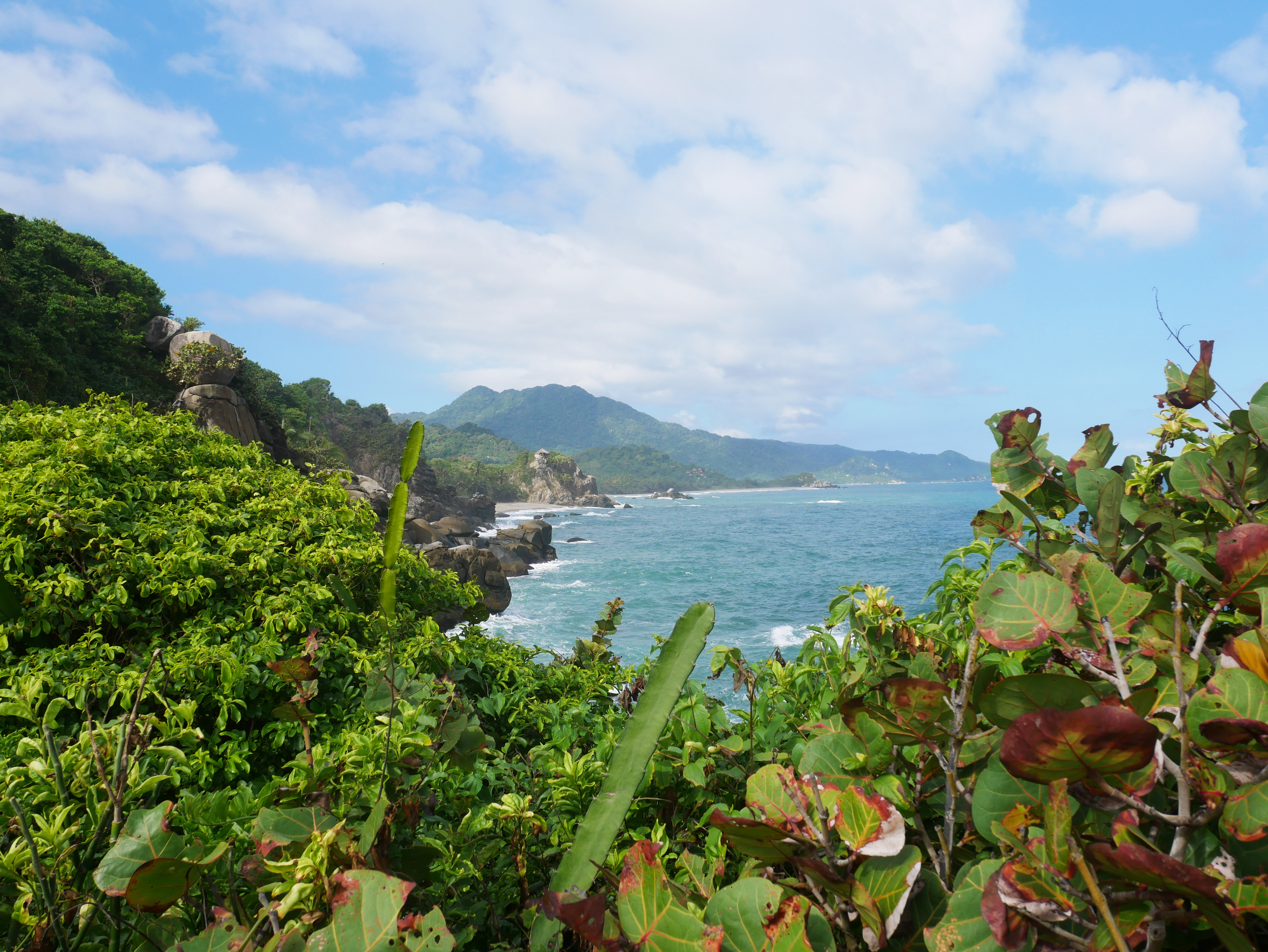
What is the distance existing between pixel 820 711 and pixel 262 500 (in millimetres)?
3472

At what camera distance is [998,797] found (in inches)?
23.1

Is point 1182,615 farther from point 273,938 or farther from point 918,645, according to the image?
point 273,938

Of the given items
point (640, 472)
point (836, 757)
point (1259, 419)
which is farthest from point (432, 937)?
point (640, 472)

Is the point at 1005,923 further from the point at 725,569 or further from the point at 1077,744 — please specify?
the point at 725,569

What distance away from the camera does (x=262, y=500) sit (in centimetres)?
364

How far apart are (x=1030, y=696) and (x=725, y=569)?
134 ft

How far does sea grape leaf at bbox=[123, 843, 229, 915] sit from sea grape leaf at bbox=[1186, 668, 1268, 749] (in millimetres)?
1010

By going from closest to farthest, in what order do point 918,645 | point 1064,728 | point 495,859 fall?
point 1064,728 → point 495,859 → point 918,645

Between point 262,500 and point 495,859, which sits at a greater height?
point 262,500

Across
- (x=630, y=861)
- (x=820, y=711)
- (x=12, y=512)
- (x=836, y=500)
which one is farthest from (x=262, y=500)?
(x=836, y=500)

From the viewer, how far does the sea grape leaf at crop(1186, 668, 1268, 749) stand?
1.84ft

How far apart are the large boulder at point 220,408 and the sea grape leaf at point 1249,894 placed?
19.2m

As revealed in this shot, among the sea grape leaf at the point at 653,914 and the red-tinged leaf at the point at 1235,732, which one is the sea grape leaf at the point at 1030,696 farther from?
the sea grape leaf at the point at 653,914

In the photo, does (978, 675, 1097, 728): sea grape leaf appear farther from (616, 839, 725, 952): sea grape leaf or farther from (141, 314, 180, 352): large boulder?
(141, 314, 180, 352): large boulder
